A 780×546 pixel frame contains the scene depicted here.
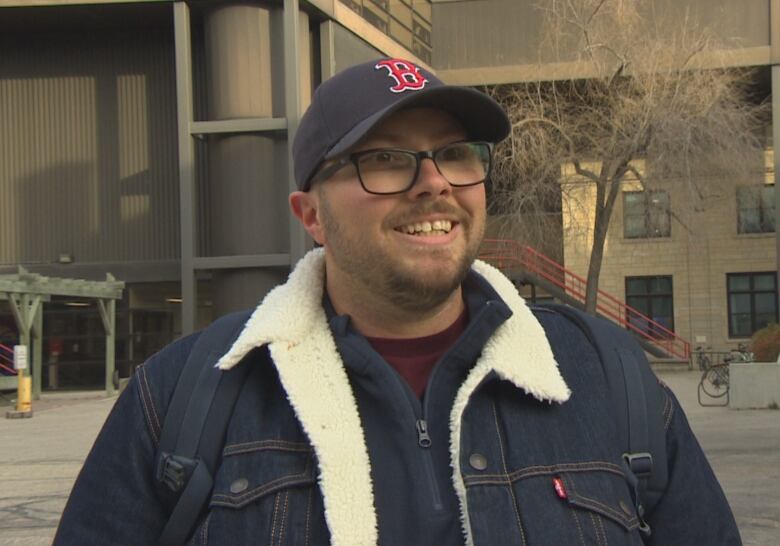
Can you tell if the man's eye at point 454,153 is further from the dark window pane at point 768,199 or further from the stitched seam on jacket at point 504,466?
the dark window pane at point 768,199

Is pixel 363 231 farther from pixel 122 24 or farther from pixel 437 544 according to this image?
pixel 122 24

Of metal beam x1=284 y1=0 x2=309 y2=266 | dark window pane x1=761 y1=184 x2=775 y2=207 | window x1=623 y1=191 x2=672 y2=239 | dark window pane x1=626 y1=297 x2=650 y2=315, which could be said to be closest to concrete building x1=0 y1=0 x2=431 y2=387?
metal beam x1=284 y1=0 x2=309 y2=266

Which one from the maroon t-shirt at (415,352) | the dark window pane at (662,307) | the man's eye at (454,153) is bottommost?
the dark window pane at (662,307)

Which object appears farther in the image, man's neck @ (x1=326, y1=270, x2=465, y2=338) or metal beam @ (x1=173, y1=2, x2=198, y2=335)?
metal beam @ (x1=173, y1=2, x2=198, y2=335)

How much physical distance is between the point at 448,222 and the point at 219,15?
21.4 meters

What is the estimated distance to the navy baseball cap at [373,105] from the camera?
1.93 m

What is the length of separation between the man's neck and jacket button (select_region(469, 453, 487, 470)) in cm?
32

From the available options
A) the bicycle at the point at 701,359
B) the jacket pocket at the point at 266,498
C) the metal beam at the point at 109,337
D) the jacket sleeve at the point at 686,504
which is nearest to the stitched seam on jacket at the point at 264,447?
the jacket pocket at the point at 266,498

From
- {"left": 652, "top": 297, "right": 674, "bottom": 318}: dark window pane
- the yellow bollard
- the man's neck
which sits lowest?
the yellow bollard

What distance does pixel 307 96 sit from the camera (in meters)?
22.8

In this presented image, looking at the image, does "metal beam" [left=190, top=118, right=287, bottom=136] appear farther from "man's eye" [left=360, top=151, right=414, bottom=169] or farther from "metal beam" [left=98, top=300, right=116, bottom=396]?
"man's eye" [left=360, top=151, right=414, bottom=169]

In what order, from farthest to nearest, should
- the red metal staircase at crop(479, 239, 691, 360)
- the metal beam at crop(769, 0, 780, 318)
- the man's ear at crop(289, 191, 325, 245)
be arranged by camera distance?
the red metal staircase at crop(479, 239, 691, 360), the metal beam at crop(769, 0, 780, 318), the man's ear at crop(289, 191, 325, 245)

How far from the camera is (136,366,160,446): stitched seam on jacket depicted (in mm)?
1985

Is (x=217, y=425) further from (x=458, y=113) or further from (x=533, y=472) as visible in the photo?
(x=458, y=113)
